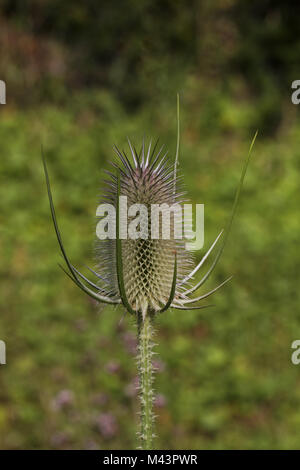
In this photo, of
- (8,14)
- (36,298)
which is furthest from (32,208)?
(8,14)

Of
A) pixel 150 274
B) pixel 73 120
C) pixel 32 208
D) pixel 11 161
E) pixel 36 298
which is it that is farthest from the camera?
pixel 73 120

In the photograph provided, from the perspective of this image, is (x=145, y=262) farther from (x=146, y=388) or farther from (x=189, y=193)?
(x=189, y=193)

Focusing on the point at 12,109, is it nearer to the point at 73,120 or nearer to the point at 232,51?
the point at 73,120
